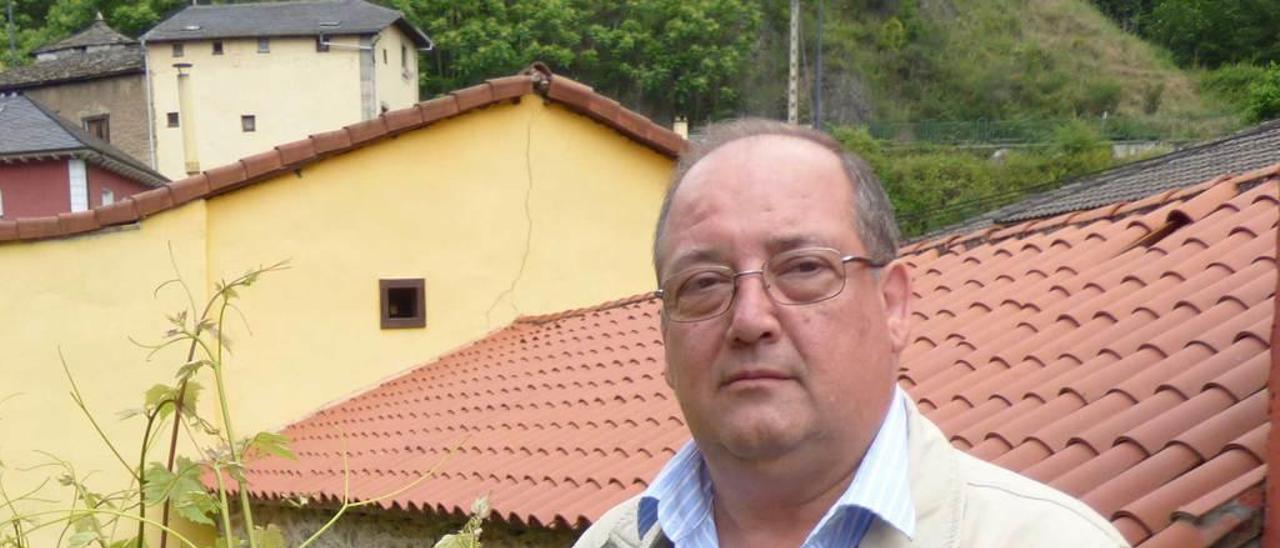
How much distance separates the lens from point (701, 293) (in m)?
1.76

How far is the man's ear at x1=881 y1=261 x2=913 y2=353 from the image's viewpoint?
184 cm

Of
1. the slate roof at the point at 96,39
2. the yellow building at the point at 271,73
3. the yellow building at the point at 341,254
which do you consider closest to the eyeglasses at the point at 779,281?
the yellow building at the point at 341,254

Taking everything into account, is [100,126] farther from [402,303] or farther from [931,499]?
[931,499]

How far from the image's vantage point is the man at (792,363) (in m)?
1.65

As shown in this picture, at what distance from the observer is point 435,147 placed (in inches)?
416

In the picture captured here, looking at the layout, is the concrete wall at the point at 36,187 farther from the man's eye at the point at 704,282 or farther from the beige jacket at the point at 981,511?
the beige jacket at the point at 981,511

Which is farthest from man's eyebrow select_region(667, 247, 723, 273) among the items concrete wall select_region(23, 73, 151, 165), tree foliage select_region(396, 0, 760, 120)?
tree foliage select_region(396, 0, 760, 120)

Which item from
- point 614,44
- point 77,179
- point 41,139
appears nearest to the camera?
point 77,179

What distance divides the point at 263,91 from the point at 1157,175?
34451 millimetres

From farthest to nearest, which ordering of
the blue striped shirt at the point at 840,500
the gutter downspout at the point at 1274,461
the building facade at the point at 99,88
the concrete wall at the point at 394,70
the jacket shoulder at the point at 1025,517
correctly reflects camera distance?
the building facade at the point at 99,88 < the concrete wall at the point at 394,70 < the gutter downspout at the point at 1274,461 < the blue striped shirt at the point at 840,500 < the jacket shoulder at the point at 1025,517

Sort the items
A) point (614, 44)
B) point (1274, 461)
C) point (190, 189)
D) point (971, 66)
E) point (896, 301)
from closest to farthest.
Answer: point (896, 301)
point (1274, 461)
point (190, 189)
point (614, 44)
point (971, 66)

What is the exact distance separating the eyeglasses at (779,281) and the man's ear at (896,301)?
0.10m

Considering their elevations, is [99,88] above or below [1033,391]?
above

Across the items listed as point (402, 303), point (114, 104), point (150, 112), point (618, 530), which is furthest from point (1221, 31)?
point (618, 530)
